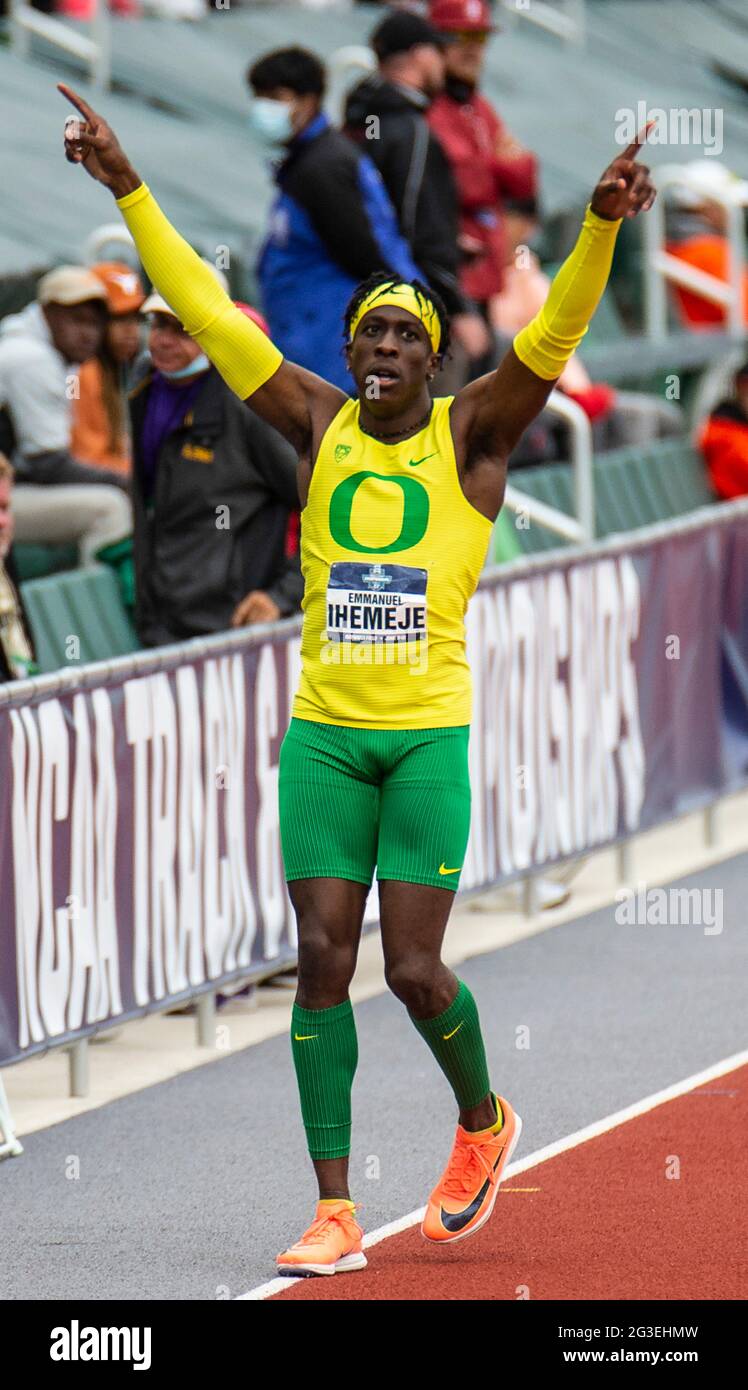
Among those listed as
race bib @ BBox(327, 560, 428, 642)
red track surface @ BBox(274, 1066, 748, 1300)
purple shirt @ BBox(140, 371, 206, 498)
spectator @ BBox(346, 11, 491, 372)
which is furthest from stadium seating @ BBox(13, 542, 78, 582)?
race bib @ BBox(327, 560, 428, 642)

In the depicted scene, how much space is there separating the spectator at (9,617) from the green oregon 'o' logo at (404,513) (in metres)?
2.56

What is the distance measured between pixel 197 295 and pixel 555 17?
16140 mm

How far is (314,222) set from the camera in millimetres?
9789

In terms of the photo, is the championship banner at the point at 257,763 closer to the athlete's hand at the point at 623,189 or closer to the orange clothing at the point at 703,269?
the athlete's hand at the point at 623,189

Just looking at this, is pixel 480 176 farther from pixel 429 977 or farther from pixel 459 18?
pixel 429 977

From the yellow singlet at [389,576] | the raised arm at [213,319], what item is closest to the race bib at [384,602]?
the yellow singlet at [389,576]

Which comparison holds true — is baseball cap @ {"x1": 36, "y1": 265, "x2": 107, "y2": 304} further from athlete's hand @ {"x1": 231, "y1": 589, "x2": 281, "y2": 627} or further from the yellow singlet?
the yellow singlet

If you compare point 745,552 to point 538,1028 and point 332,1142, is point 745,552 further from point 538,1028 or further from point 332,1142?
point 332,1142

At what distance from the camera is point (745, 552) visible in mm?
11648

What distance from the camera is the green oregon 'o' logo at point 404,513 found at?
230 inches

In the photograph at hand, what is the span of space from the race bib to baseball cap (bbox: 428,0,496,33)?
20.3 feet

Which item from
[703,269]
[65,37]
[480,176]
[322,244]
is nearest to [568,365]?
[480,176]

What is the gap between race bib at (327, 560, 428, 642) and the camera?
5.83 metres

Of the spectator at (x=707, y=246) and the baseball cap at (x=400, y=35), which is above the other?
the baseball cap at (x=400, y=35)
